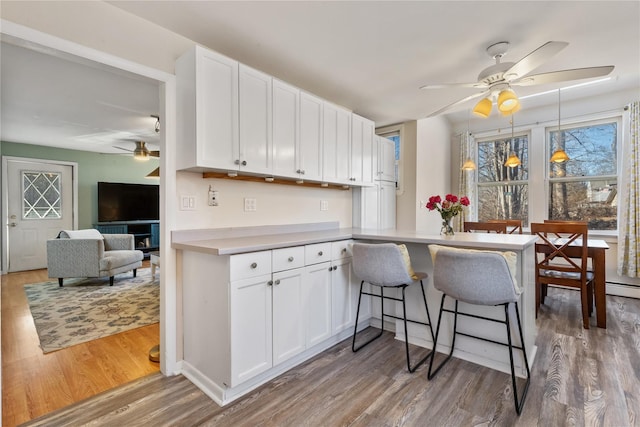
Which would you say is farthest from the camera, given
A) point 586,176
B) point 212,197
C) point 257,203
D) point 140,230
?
point 140,230

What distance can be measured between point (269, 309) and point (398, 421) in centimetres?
96

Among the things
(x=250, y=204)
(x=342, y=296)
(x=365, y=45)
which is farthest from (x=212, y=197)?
(x=365, y=45)

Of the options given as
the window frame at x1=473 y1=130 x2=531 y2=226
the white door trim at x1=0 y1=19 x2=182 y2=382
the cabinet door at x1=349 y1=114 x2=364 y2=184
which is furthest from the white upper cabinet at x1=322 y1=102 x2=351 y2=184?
the window frame at x1=473 y1=130 x2=531 y2=226

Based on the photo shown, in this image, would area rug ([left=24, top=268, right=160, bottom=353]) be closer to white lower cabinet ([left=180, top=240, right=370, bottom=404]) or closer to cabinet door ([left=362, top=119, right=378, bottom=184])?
white lower cabinet ([left=180, top=240, right=370, bottom=404])

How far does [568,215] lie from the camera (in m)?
4.56

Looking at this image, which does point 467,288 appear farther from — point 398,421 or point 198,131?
point 198,131

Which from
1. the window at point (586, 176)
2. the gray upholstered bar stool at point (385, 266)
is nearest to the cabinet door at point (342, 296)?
the gray upholstered bar stool at point (385, 266)

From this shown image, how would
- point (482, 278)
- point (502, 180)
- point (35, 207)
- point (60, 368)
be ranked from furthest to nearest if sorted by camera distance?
point (35, 207)
point (502, 180)
point (60, 368)
point (482, 278)

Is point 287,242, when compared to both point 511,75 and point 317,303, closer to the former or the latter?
point 317,303

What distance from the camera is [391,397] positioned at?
185 centimetres

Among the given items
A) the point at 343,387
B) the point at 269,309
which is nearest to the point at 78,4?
the point at 269,309

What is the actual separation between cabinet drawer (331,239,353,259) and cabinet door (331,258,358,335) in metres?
0.04

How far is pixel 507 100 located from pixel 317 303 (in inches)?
83.6

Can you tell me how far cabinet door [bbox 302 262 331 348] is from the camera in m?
2.23
